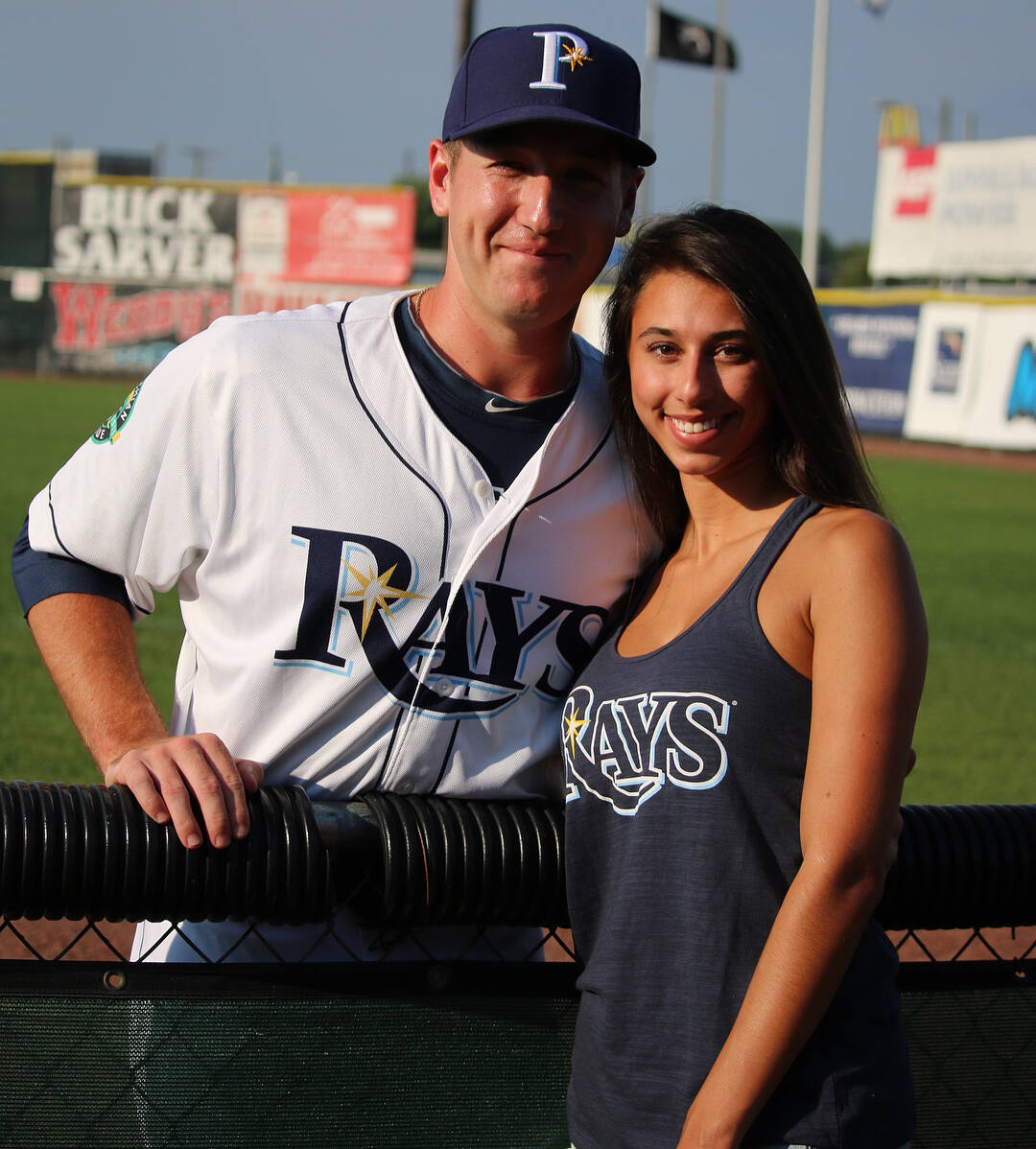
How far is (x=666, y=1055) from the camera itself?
71.8 inches

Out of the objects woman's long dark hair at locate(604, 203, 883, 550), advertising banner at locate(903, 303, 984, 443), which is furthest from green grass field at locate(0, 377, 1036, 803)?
advertising banner at locate(903, 303, 984, 443)

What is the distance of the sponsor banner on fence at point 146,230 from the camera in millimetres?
42938

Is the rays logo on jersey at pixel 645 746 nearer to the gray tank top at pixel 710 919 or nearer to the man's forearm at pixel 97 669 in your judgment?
the gray tank top at pixel 710 919

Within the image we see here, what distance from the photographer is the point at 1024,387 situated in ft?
85.4

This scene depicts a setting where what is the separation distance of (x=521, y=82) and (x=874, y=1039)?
4.97 ft

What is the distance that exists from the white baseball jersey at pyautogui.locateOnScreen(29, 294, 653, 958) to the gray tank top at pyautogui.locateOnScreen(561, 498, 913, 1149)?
36 centimetres

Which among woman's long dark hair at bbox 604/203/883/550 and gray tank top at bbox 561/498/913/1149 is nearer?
gray tank top at bbox 561/498/913/1149

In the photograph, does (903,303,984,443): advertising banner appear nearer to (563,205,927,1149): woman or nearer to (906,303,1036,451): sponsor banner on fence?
(906,303,1036,451): sponsor banner on fence

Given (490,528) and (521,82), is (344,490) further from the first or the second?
(521,82)

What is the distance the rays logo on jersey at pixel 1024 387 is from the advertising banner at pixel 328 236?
20370 millimetres

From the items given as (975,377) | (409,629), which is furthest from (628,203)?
(975,377)

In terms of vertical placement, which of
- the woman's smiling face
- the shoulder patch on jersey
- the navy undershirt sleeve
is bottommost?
the navy undershirt sleeve

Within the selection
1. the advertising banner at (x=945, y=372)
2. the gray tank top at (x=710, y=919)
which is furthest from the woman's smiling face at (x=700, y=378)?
the advertising banner at (x=945, y=372)

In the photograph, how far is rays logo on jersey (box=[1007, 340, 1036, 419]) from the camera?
25.7 m
